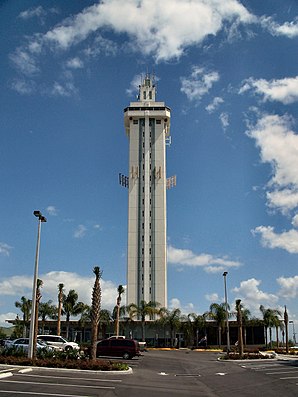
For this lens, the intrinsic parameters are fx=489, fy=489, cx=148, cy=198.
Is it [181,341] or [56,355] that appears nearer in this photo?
[56,355]

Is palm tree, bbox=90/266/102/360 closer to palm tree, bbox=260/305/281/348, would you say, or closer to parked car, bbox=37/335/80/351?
parked car, bbox=37/335/80/351

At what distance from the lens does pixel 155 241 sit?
94.9 m

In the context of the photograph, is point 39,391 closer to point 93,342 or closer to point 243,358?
point 93,342

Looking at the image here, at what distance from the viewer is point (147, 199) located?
98.2 meters

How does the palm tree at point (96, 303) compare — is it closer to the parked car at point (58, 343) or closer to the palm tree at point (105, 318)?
the parked car at point (58, 343)

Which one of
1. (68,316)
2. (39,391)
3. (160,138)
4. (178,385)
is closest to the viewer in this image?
(39,391)

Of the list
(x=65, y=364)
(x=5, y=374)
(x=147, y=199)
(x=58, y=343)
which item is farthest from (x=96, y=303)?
(x=147, y=199)

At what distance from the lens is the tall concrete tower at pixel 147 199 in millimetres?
92375

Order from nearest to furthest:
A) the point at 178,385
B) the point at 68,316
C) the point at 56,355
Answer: the point at 178,385
the point at 56,355
the point at 68,316

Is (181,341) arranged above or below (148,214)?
below

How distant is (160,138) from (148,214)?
1703 cm

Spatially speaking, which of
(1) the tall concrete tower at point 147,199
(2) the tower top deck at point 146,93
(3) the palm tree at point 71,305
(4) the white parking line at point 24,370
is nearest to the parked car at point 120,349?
(4) the white parking line at point 24,370

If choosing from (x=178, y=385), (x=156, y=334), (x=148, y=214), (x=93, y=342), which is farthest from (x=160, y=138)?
(x=178, y=385)

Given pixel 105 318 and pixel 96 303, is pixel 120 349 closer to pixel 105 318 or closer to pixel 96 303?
pixel 96 303
